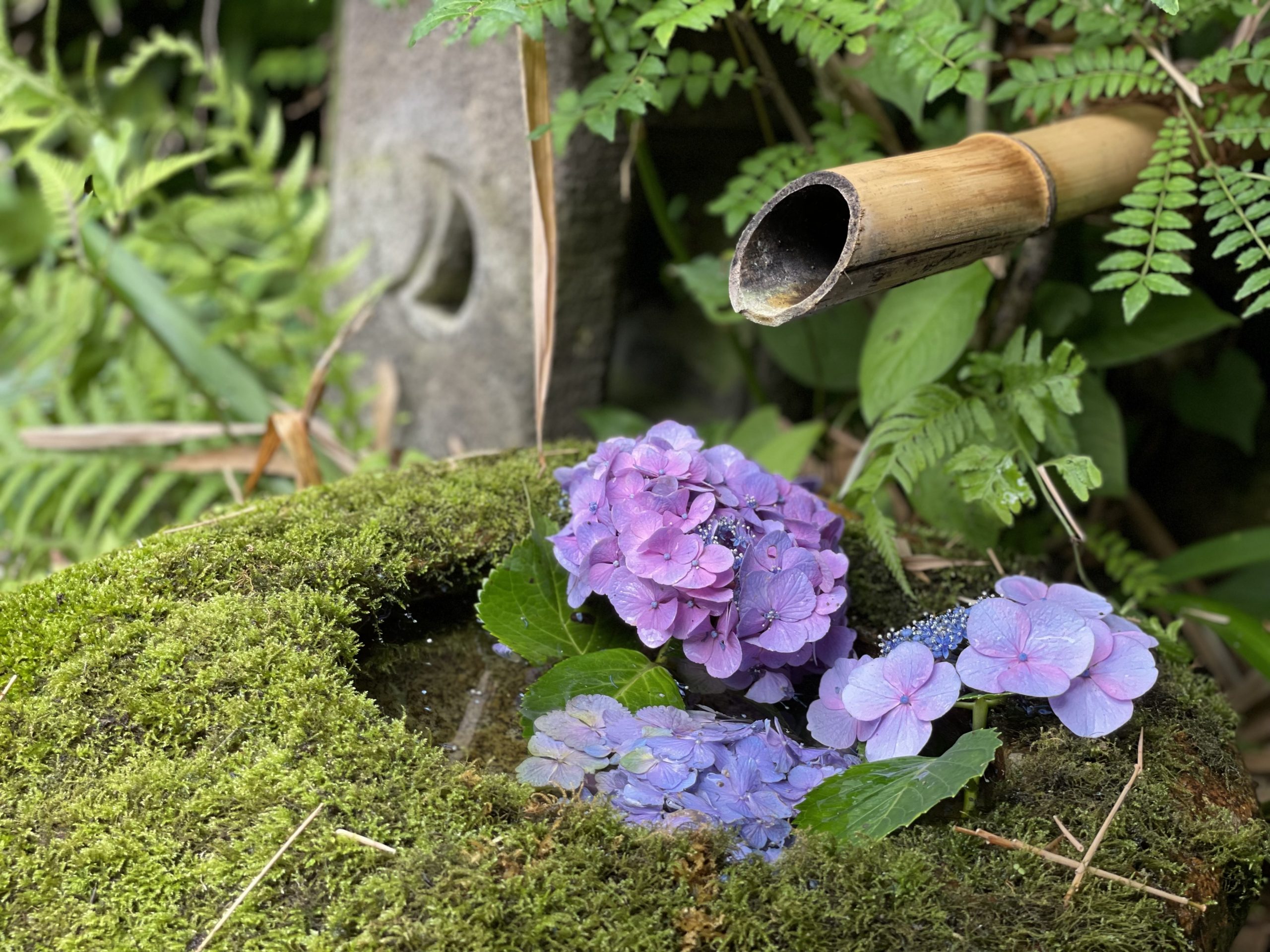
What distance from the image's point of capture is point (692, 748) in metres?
1.10

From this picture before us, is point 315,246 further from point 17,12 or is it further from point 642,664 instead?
point 642,664

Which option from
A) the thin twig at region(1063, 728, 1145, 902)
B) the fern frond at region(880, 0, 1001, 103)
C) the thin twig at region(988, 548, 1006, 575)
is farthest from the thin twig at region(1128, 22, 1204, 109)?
the thin twig at region(1063, 728, 1145, 902)

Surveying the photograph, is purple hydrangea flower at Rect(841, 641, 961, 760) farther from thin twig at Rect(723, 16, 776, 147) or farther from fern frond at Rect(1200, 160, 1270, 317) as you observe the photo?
thin twig at Rect(723, 16, 776, 147)

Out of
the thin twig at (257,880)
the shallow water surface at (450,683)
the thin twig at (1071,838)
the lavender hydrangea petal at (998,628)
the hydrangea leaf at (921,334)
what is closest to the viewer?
the thin twig at (257,880)

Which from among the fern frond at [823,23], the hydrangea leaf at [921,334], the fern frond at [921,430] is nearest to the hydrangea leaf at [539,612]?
the fern frond at [921,430]

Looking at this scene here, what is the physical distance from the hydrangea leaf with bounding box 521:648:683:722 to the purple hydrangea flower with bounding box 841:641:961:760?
23 cm

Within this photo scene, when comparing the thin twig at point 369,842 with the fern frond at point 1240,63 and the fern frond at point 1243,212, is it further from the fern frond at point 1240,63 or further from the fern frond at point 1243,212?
the fern frond at point 1240,63

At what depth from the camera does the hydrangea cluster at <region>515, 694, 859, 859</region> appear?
106cm

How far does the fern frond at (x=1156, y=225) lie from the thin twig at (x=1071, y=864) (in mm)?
775

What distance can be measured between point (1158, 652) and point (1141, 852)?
1.47ft

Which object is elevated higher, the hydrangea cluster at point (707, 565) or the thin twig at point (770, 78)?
the thin twig at point (770, 78)

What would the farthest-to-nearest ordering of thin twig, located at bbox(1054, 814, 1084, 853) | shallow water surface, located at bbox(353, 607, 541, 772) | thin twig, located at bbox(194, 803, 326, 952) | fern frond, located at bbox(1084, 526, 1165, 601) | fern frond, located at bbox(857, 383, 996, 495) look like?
fern frond, located at bbox(1084, 526, 1165, 601)
fern frond, located at bbox(857, 383, 996, 495)
shallow water surface, located at bbox(353, 607, 541, 772)
thin twig, located at bbox(1054, 814, 1084, 853)
thin twig, located at bbox(194, 803, 326, 952)

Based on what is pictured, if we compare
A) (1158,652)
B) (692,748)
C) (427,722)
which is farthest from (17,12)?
(1158,652)

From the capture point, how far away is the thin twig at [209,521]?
1.47 meters
